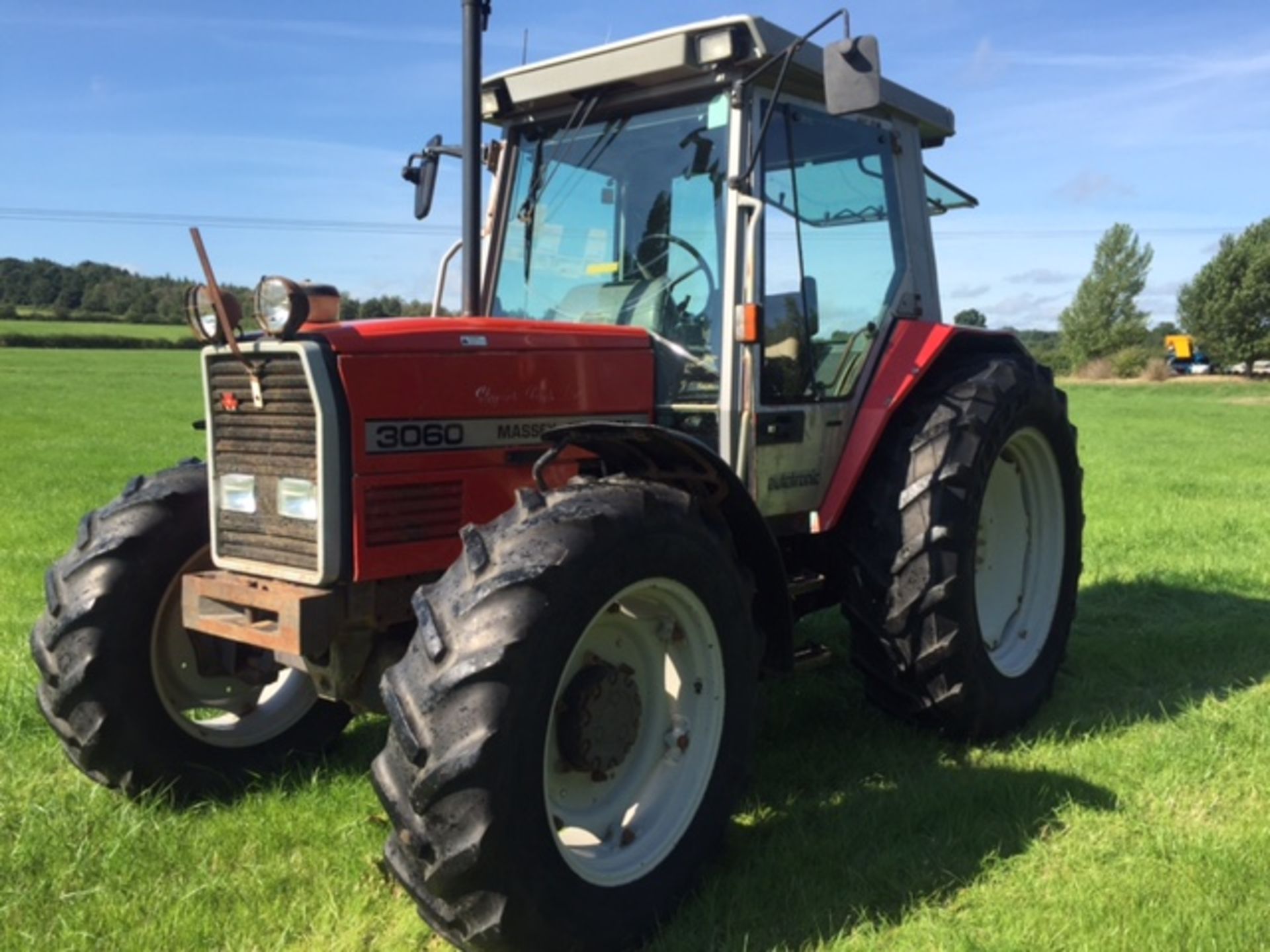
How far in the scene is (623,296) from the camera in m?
4.02

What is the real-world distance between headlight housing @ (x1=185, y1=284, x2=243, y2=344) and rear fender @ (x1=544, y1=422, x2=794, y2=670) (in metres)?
0.96

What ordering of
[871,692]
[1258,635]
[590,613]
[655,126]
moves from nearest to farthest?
[590,613] → [655,126] → [871,692] → [1258,635]

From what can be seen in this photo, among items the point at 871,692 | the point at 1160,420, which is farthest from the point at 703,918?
the point at 1160,420

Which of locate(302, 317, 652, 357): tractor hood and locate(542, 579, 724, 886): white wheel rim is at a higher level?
locate(302, 317, 652, 357): tractor hood

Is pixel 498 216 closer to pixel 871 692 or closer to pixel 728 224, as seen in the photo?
pixel 728 224

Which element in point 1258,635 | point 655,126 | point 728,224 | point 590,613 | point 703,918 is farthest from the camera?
point 1258,635

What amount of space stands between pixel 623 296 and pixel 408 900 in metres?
2.15

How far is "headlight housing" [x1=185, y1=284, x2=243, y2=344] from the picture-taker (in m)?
3.14

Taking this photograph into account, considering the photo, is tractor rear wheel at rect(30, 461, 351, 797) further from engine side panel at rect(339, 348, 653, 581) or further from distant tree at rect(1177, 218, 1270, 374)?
distant tree at rect(1177, 218, 1270, 374)

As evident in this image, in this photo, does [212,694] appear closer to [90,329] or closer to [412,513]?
[412,513]

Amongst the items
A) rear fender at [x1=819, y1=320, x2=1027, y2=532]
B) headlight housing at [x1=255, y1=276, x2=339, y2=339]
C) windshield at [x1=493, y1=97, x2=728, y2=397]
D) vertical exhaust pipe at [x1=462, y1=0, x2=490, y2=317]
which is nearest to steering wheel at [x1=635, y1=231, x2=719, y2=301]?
windshield at [x1=493, y1=97, x2=728, y2=397]

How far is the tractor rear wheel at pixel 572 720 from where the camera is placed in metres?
2.52

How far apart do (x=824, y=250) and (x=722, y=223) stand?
653 mm

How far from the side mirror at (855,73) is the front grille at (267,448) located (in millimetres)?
1761
